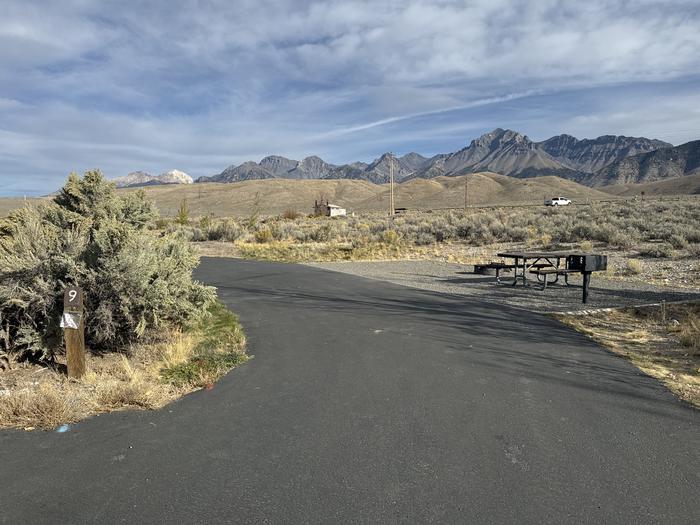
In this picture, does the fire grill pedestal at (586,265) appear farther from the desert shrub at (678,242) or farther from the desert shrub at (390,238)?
the desert shrub at (390,238)

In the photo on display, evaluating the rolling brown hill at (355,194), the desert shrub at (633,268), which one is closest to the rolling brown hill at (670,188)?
the rolling brown hill at (355,194)

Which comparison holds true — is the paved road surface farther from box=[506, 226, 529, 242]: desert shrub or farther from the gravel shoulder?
box=[506, 226, 529, 242]: desert shrub

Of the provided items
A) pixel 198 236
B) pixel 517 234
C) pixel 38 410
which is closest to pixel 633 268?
pixel 517 234

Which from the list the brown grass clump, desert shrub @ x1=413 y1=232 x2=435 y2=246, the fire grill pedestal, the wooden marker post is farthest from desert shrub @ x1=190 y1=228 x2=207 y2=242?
the brown grass clump

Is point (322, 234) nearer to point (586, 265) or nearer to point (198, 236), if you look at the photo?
point (198, 236)

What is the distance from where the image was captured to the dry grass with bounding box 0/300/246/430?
459cm

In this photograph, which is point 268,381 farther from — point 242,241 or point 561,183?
point 561,183

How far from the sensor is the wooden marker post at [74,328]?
18.0 ft

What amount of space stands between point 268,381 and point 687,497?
4.06m

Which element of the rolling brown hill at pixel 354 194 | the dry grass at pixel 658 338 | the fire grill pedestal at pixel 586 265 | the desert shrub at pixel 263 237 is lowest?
the dry grass at pixel 658 338

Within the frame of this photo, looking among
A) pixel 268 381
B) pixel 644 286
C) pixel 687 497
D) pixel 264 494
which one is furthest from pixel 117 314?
pixel 644 286

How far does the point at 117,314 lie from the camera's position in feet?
21.4

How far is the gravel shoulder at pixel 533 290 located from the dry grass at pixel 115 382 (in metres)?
7.10

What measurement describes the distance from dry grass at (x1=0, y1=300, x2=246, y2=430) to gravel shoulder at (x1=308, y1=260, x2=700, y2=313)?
23.3 ft
